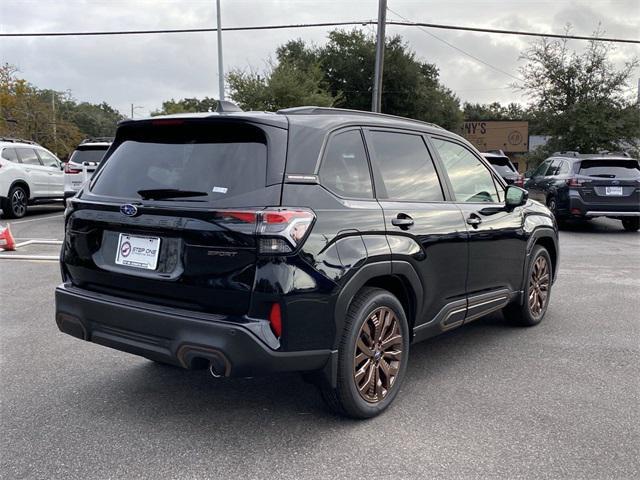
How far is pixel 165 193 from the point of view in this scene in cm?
320

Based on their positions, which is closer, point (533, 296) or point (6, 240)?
point (533, 296)

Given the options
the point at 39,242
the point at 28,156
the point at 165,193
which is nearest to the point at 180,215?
the point at 165,193

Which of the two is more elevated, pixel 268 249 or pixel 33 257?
pixel 268 249

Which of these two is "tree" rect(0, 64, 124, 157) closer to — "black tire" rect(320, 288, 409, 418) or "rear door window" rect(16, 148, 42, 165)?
"rear door window" rect(16, 148, 42, 165)

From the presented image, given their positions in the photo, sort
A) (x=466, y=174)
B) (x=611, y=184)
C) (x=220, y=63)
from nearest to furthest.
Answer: (x=466, y=174) → (x=611, y=184) → (x=220, y=63)

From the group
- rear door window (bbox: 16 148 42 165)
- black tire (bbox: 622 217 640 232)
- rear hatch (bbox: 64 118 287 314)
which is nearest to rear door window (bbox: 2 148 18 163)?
rear door window (bbox: 16 148 42 165)

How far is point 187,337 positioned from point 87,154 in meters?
12.0

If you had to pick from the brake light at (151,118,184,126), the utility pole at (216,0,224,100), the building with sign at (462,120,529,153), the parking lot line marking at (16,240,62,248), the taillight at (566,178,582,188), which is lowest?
the parking lot line marking at (16,240,62,248)

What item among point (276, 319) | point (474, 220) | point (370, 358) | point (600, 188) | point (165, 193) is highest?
point (165, 193)

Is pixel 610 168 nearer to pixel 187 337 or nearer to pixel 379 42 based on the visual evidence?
pixel 379 42

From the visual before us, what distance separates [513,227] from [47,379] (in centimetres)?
369

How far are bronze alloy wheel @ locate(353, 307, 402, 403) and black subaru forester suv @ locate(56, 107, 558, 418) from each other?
0.03 ft

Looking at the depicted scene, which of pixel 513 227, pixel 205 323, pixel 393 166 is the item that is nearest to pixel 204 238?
pixel 205 323

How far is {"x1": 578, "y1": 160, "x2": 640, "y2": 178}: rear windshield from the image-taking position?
12459mm
